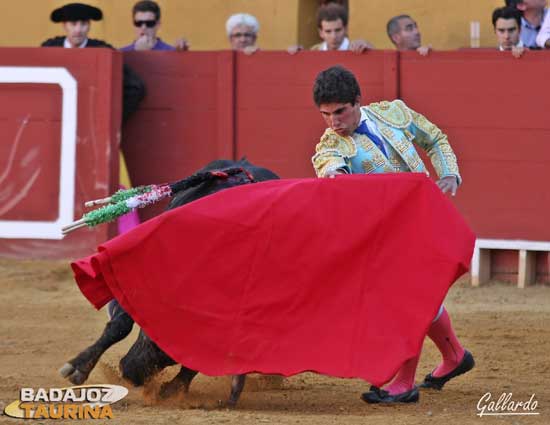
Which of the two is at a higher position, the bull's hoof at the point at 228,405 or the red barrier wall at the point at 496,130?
the red barrier wall at the point at 496,130

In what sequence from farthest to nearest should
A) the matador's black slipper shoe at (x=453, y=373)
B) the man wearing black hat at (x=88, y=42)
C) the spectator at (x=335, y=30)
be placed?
the man wearing black hat at (x=88, y=42)
the spectator at (x=335, y=30)
the matador's black slipper shoe at (x=453, y=373)

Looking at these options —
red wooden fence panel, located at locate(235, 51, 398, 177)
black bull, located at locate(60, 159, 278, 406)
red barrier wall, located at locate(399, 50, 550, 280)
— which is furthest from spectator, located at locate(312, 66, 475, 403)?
red wooden fence panel, located at locate(235, 51, 398, 177)

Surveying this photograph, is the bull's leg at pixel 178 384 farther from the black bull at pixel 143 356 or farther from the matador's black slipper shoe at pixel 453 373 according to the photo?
the matador's black slipper shoe at pixel 453 373

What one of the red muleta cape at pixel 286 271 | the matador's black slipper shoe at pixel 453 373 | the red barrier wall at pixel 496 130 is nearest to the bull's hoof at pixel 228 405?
the red muleta cape at pixel 286 271

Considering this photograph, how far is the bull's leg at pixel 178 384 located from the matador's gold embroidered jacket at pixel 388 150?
738mm

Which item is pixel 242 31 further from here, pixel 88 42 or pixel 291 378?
pixel 291 378

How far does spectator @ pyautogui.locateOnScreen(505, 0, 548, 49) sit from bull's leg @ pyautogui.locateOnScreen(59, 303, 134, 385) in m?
3.55

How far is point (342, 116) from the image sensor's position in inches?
164

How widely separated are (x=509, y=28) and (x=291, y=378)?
9.48ft

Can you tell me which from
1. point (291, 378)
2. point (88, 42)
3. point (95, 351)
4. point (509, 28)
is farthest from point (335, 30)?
point (95, 351)

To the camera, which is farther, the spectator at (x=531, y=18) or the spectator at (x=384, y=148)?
the spectator at (x=531, y=18)

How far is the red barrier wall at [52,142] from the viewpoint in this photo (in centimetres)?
754

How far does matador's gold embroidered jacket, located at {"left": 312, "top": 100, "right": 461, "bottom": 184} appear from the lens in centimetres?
428

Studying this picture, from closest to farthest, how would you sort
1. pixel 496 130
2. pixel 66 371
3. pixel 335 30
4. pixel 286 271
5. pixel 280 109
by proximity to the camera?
1. pixel 286 271
2. pixel 66 371
3. pixel 496 130
4. pixel 335 30
5. pixel 280 109
